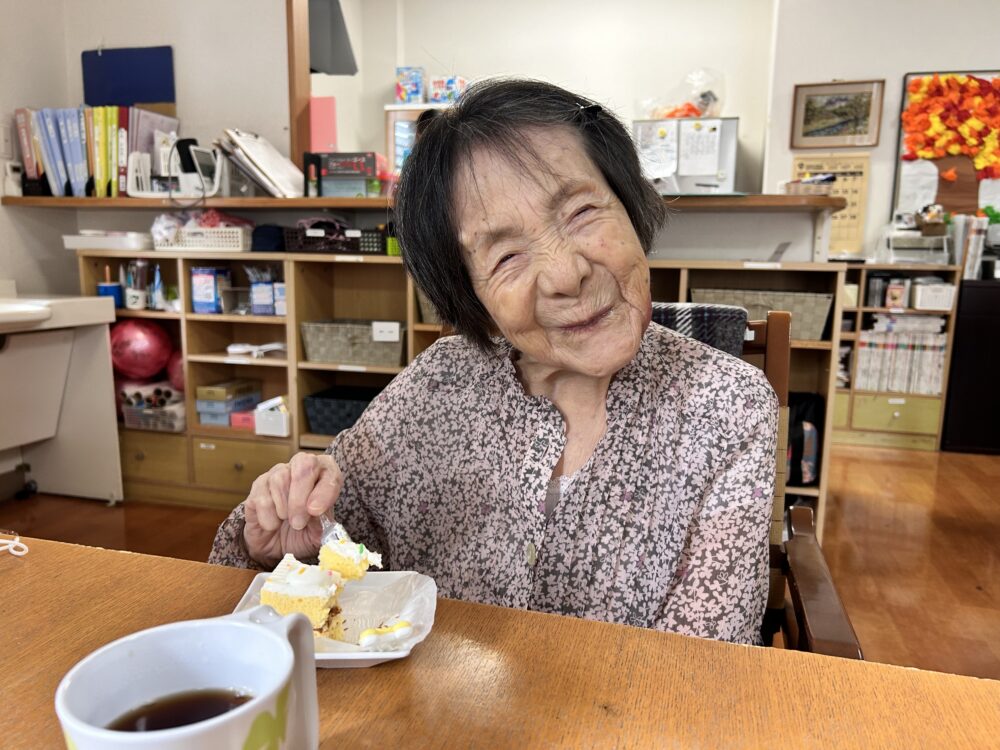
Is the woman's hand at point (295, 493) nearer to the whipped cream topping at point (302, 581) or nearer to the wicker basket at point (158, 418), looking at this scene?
the whipped cream topping at point (302, 581)

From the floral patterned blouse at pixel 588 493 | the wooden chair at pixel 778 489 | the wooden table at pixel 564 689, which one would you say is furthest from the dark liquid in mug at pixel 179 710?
the wooden chair at pixel 778 489

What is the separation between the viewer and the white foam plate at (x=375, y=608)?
0.58 meters

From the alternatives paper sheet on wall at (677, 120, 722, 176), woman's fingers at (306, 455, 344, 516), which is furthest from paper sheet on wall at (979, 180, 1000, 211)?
woman's fingers at (306, 455, 344, 516)

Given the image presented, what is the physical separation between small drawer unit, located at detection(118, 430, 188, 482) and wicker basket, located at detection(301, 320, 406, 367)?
80 centimetres

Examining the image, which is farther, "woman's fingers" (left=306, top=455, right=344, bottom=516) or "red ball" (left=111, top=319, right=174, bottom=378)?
"red ball" (left=111, top=319, right=174, bottom=378)

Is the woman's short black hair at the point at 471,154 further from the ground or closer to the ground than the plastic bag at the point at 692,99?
closer to the ground

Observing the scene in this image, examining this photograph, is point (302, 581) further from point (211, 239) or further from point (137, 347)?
point (137, 347)

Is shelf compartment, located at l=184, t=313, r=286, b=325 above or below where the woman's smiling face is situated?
below

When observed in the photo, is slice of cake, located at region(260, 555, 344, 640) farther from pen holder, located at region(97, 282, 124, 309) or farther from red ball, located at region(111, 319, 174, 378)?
pen holder, located at region(97, 282, 124, 309)

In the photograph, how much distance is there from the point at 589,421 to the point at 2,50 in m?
3.58

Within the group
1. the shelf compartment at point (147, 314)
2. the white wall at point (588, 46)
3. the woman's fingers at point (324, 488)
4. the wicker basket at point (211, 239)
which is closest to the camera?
the woman's fingers at point (324, 488)

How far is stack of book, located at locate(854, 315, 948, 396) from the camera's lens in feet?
Answer: 14.5

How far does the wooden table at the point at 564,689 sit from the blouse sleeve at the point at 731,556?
0.77 feet

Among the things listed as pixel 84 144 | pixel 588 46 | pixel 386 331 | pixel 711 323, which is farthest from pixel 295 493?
pixel 588 46
